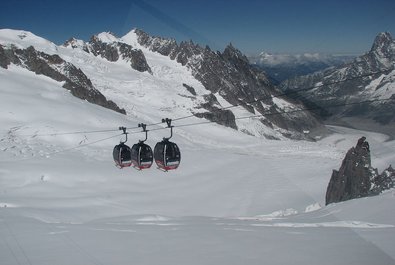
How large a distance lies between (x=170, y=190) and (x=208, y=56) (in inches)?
4684

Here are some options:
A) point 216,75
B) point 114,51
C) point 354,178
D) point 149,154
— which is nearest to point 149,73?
point 114,51

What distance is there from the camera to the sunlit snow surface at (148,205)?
32.7 ft

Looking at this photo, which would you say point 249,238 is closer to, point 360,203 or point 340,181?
point 360,203

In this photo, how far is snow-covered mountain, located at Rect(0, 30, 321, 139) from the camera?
70375mm

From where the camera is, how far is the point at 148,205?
25.4 metres

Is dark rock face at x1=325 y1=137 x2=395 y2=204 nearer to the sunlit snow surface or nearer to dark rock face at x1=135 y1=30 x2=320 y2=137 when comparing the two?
the sunlit snow surface

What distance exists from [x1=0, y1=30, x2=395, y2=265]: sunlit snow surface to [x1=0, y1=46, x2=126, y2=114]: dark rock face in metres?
2.29

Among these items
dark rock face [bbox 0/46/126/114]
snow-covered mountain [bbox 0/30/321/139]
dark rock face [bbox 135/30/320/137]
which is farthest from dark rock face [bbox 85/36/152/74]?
dark rock face [bbox 0/46/126/114]

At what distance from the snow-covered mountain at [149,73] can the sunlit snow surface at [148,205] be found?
442 inches

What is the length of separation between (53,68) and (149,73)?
4810 cm

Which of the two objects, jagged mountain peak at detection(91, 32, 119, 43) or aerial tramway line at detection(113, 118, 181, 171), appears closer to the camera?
aerial tramway line at detection(113, 118, 181, 171)

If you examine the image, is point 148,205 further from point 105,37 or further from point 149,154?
point 105,37

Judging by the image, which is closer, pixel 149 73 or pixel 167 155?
pixel 167 155

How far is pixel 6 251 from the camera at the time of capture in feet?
33.8
